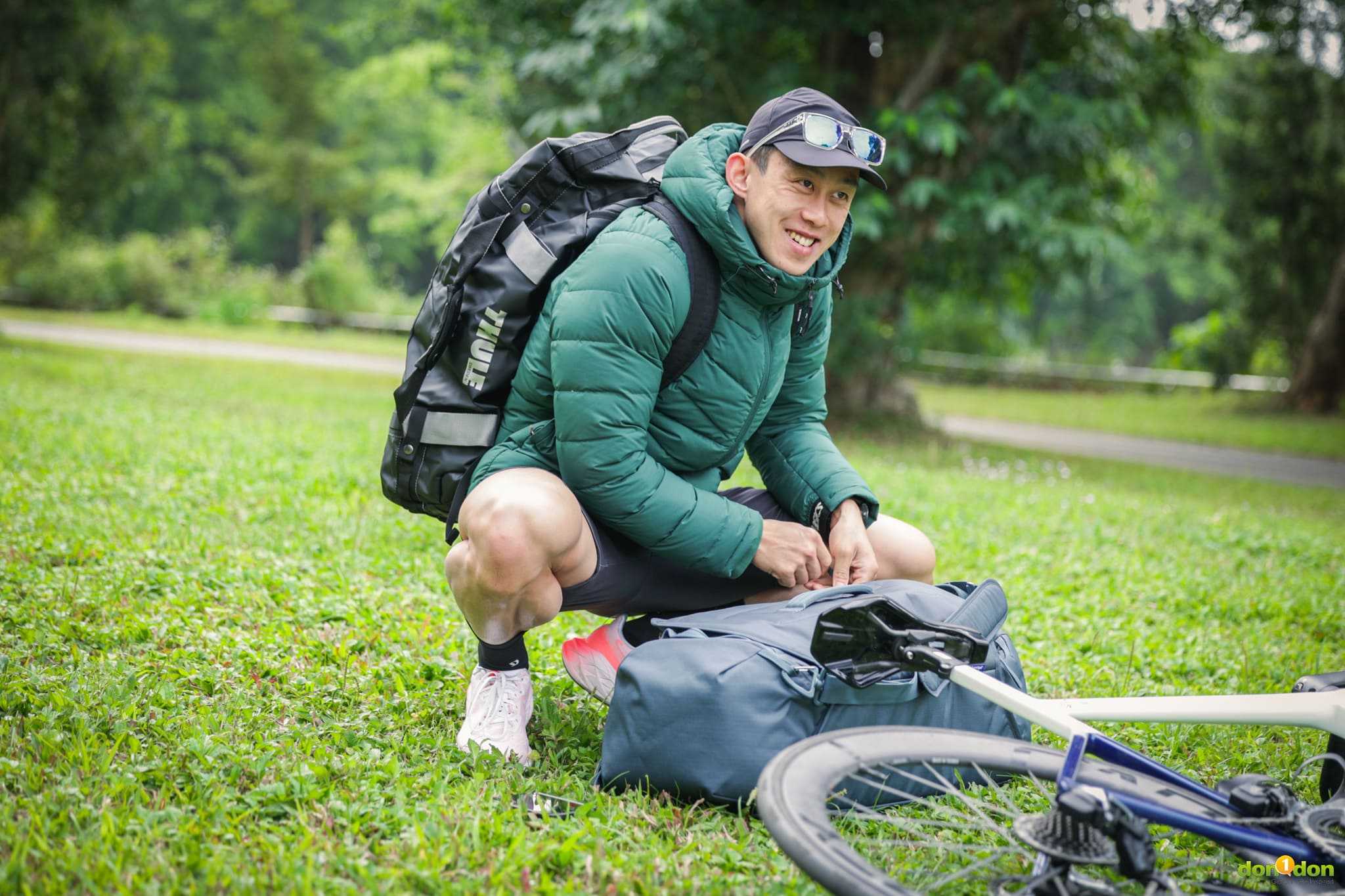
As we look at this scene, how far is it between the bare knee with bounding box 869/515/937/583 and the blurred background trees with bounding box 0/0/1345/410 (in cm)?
609

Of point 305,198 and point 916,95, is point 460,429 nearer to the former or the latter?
point 916,95

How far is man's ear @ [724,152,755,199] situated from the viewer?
270 cm

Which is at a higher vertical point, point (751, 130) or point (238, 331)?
point (751, 130)

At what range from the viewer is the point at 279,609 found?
12.5ft

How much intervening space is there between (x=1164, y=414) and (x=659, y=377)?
58.4 feet

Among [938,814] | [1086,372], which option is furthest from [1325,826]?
[1086,372]

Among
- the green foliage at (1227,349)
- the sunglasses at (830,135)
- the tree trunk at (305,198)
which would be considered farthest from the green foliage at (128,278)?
the sunglasses at (830,135)

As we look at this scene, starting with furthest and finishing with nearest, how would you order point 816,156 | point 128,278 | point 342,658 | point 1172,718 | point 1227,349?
point 128,278, point 1227,349, point 342,658, point 816,156, point 1172,718

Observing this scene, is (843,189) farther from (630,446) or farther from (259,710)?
(259,710)

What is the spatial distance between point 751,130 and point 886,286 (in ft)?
29.4

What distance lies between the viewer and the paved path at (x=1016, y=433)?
39.6ft

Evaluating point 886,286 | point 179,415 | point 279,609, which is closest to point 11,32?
point 179,415

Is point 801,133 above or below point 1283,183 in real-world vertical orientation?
below

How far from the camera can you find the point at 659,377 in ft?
8.46
